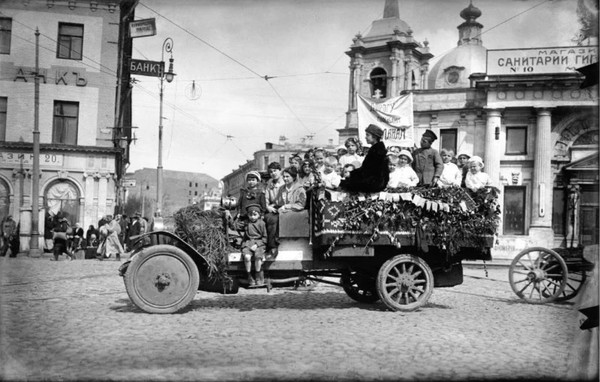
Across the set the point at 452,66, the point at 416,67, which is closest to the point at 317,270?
the point at 416,67

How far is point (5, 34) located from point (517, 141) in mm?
28983

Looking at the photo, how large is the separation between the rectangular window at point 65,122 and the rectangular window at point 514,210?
50.8 ft

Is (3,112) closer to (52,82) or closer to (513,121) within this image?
(52,82)

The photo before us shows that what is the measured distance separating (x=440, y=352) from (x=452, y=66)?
1705 inches

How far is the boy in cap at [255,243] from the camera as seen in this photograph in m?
7.39

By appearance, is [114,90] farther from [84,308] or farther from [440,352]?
[440,352]

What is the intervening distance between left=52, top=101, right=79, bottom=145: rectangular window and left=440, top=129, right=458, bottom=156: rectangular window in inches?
1053

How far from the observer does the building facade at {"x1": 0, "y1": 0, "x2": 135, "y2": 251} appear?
578 centimetres

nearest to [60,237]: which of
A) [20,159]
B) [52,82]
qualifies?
[20,159]

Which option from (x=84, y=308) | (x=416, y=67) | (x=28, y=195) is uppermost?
(x=416, y=67)

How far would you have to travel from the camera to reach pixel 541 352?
5465 millimetres

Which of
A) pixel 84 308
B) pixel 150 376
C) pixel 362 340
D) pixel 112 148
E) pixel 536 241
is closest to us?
pixel 150 376

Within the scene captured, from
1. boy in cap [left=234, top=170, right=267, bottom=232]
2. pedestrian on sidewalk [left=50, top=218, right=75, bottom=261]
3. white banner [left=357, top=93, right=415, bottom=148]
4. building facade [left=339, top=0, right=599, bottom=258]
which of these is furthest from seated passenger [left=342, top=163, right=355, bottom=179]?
building facade [left=339, top=0, right=599, bottom=258]

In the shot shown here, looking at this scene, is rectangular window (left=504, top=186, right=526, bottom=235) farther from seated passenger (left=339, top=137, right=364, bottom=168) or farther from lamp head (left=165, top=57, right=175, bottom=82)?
lamp head (left=165, top=57, right=175, bottom=82)
